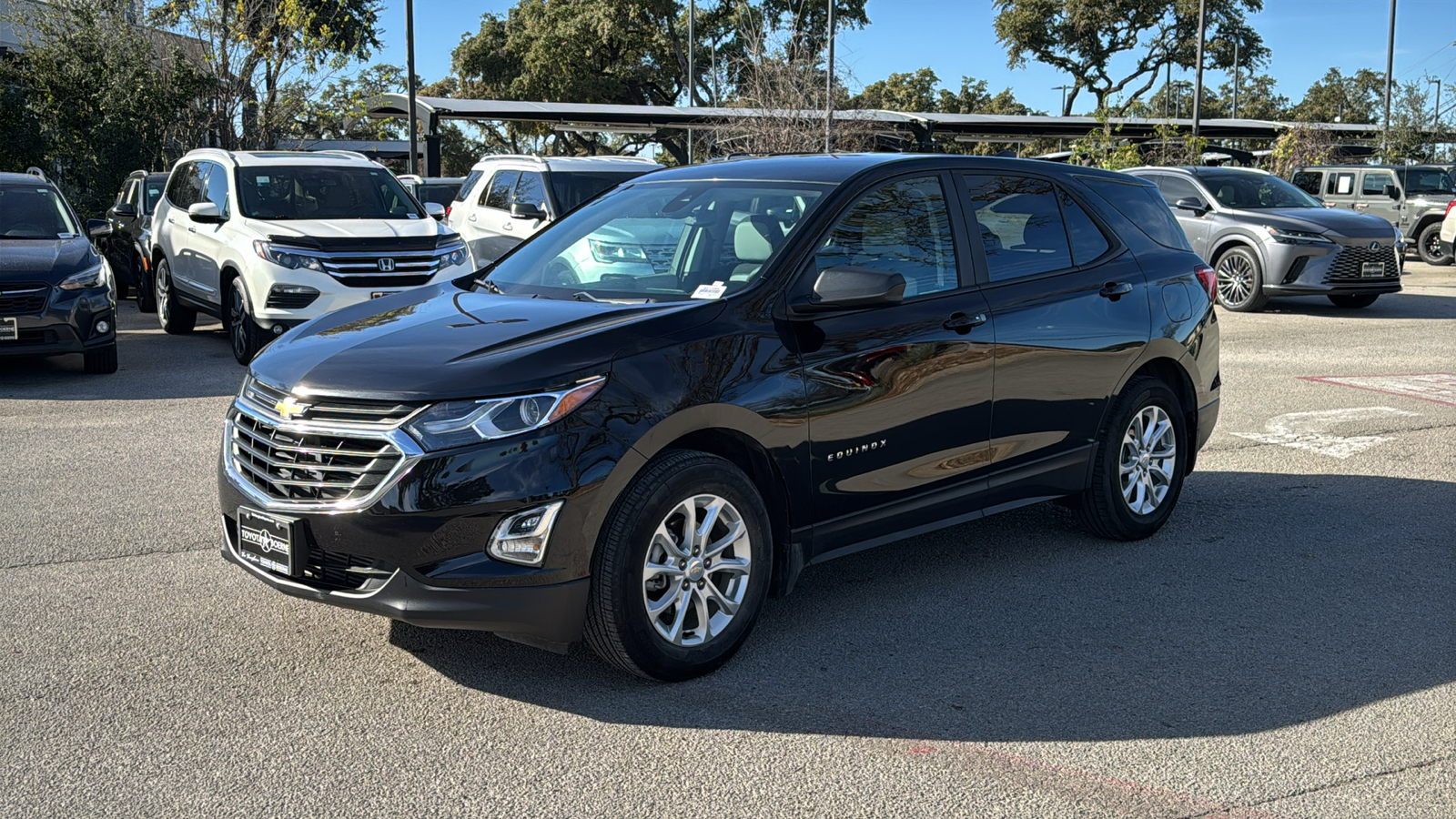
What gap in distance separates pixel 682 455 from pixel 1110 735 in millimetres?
1587

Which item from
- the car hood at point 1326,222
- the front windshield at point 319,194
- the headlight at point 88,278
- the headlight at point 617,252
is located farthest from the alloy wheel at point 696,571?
the car hood at point 1326,222

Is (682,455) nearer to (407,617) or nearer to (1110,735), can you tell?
(407,617)

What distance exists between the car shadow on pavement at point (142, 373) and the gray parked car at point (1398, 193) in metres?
21.2

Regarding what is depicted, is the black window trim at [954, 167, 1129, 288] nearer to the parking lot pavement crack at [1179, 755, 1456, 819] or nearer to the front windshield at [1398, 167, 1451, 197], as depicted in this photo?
the parking lot pavement crack at [1179, 755, 1456, 819]

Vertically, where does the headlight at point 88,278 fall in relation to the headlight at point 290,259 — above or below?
below

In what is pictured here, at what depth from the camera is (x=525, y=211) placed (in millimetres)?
13516

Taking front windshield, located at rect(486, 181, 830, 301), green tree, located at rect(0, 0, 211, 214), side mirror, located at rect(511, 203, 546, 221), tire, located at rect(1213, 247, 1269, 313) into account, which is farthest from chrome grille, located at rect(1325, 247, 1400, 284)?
green tree, located at rect(0, 0, 211, 214)

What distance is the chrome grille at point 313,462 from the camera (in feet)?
13.4

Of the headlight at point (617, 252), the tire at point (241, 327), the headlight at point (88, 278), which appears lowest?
the tire at point (241, 327)

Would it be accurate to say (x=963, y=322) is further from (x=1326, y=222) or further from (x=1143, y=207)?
(x=1326, y=222)

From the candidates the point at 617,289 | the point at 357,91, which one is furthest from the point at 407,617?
the point at 357,91

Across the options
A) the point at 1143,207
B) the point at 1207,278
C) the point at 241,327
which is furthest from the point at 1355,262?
the point at 241,327

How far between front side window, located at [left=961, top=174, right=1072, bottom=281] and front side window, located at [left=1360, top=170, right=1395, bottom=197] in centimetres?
2267

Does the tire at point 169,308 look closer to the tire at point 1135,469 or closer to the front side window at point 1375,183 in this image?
the tire at point 1135,469
